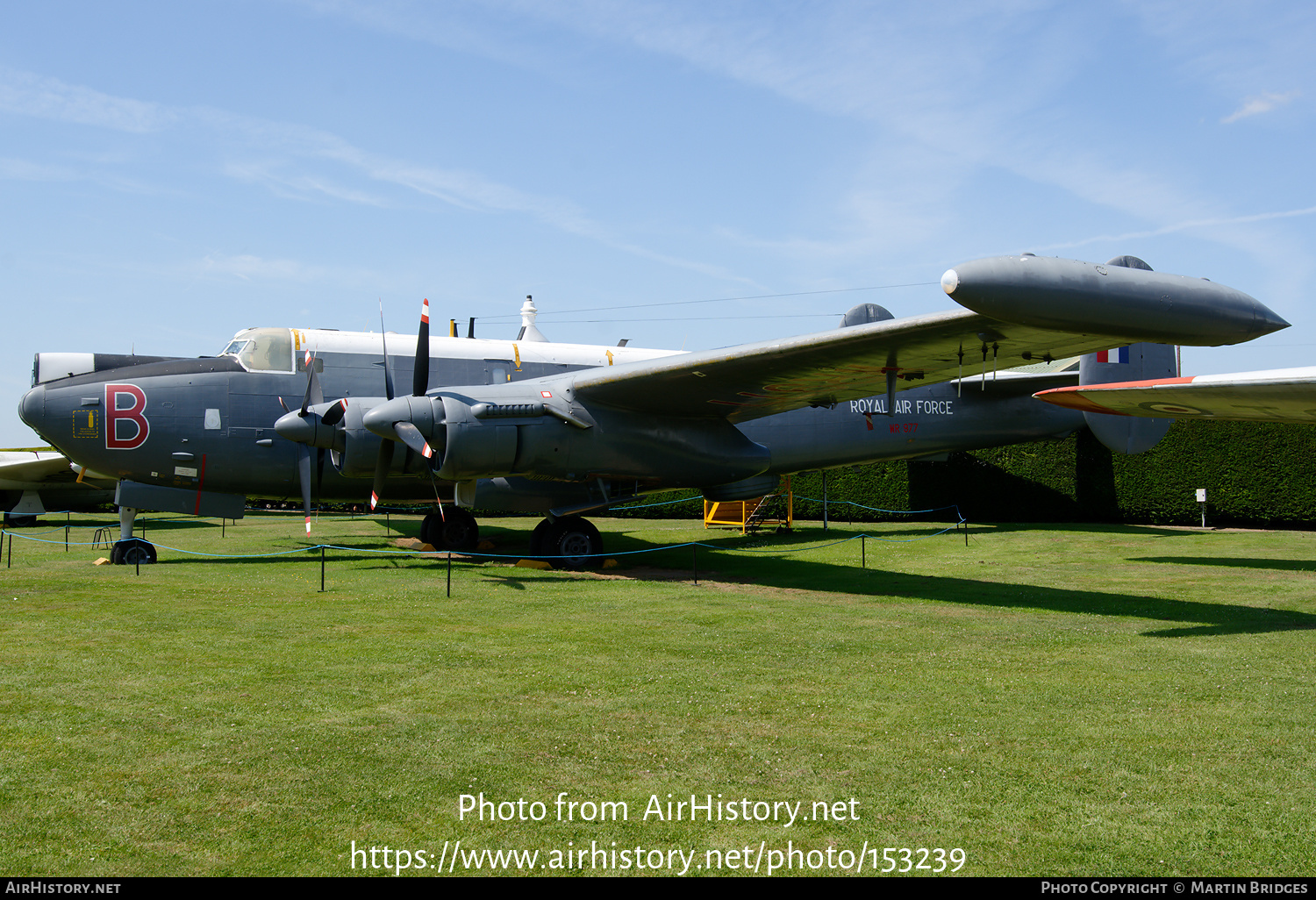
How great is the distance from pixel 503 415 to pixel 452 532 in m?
6.75

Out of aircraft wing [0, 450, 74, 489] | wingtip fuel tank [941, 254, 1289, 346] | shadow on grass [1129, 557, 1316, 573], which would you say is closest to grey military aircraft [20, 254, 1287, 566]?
wingtip fuel tank [941, 254, 1289, 346]

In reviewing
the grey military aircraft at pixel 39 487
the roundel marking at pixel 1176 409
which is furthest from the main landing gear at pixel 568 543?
the grey military aircraft at pixel 39 487

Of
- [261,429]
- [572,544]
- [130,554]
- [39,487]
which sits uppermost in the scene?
[261,429]

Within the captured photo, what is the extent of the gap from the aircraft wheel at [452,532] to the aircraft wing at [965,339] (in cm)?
662

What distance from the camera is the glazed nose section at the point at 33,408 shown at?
15.4 m

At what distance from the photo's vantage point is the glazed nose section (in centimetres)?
1539

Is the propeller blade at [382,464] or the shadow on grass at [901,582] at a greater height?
the propeller blade at [382,464]

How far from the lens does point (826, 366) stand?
13.2m

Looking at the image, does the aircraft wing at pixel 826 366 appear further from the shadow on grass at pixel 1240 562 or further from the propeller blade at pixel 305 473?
the shadow on grass at pixel 1240 562

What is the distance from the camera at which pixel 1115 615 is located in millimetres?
10680

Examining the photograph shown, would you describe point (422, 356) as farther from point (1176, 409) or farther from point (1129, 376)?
point (1129, 376)

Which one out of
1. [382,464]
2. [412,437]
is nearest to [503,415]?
[412,437]

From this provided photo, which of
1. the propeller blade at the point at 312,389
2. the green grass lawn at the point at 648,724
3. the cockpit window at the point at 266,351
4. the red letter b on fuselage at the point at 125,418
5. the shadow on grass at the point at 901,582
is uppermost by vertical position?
the cockpit window at the point at 266,351

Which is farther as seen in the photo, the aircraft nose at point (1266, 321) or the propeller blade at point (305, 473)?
the propeller blade at point (305, 473)
